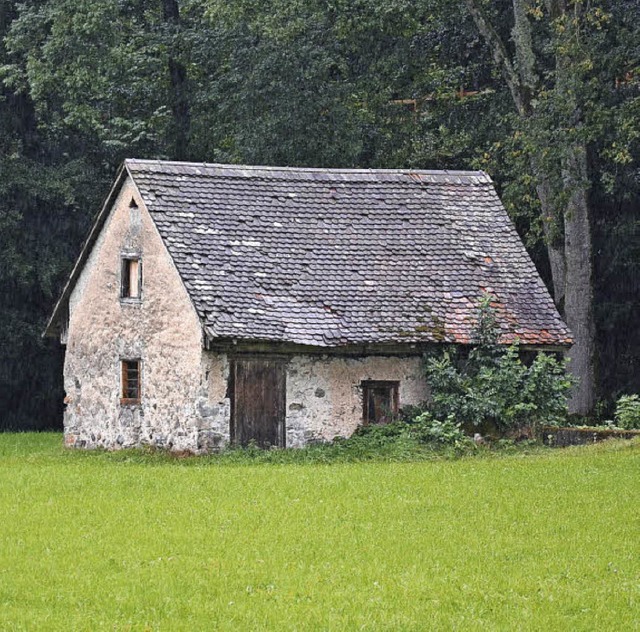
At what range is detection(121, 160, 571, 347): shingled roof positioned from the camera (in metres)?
33.4

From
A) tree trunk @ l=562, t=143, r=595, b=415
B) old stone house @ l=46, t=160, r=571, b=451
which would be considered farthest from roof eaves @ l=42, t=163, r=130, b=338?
tree trunk @ l=562, t=143, r=595, b=415

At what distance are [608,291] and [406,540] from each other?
27167 mm

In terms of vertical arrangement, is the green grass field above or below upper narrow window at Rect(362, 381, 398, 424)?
below

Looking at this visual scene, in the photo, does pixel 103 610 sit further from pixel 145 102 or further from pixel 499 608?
pixel 145 102

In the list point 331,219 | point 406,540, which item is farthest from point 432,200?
point 406,540

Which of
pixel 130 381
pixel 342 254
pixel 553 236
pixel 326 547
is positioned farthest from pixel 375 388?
pixel 326 547

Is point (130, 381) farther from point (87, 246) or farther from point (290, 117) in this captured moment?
point (290, 117)

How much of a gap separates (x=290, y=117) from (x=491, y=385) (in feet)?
48.4

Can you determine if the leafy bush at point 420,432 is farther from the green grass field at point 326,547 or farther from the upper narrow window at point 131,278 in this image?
the upper narrow window at point 131,278

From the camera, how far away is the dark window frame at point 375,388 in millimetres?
33906

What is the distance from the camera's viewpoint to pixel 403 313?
34531 millimetres

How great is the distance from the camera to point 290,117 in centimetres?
4588

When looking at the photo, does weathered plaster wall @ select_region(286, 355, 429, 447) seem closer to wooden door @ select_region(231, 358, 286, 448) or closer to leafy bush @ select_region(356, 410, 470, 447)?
wooden door @ select_region(231, 358, 286, 448)

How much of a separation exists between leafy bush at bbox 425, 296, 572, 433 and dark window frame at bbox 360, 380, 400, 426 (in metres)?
0.75
